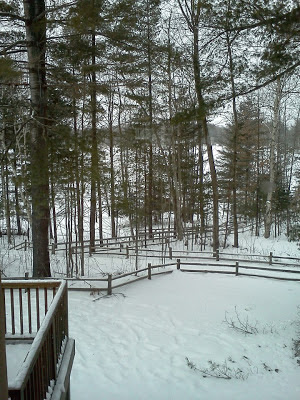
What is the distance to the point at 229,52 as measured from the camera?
548cm

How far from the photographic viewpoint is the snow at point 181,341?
16.0 ft

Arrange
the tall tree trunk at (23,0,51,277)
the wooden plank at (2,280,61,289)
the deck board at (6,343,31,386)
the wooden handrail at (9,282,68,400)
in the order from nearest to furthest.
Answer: the wooden handrail at (9,282,68,400)
the deck board at (6,343,31,386)
the wooden plank at (2,280,61,289)
the tall tree trunk at (23,0,51,277)

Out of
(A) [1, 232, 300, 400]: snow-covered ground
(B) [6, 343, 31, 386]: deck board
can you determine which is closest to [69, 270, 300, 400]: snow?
(A) [1, 232, 300, 400]: snow-covered ground

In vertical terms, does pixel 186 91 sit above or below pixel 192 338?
above

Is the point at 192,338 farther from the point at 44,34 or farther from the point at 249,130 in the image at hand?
the point at 249,130

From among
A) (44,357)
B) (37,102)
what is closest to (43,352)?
(44,357)

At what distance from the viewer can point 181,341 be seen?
6.45 meters

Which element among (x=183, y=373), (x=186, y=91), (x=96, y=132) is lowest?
(x=183, y=373)

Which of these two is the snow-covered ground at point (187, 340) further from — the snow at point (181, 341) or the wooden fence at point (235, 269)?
the wooden fence at point (235, 269)

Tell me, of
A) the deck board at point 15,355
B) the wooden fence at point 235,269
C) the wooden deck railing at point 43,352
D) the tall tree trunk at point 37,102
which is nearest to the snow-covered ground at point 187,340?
the wooden fence at point 235,269

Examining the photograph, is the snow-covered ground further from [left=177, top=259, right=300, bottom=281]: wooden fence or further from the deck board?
the deck board

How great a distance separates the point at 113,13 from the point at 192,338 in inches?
298

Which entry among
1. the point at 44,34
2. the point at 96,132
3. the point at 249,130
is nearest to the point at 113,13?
the point at 44,34

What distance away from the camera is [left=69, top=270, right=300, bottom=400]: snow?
4891mm
